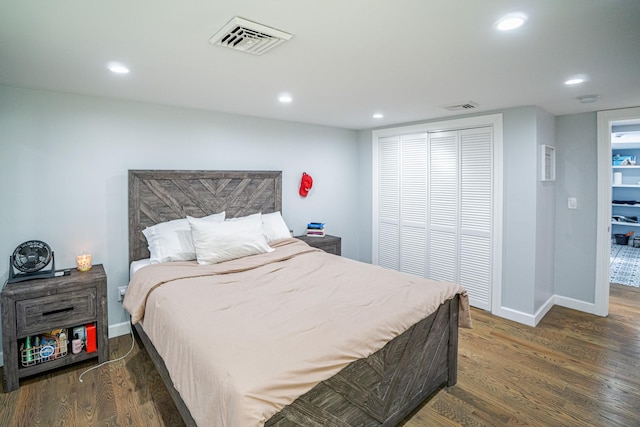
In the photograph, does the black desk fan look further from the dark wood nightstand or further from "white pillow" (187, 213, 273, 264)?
the dark wood nightstand

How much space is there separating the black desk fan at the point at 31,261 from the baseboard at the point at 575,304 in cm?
512

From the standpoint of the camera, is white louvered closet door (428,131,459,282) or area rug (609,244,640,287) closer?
white louvered closet door (428,131,459,282)

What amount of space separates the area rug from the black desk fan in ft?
22.1

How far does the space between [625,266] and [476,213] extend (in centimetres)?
371

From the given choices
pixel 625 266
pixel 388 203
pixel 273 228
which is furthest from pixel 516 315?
pixel 625 266

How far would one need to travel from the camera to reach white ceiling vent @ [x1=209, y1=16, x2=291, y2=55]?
1.62 meters

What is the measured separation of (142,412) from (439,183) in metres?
3.67

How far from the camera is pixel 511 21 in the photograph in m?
1.57

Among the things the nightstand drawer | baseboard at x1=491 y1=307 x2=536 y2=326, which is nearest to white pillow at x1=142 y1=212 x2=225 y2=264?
the nightstand drawer

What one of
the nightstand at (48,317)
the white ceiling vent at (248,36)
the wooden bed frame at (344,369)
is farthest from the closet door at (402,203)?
the nightstand at (48,317)

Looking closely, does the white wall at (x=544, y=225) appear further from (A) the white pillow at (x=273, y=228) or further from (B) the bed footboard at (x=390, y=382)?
(A) the white pillow at (x=273, y=228)

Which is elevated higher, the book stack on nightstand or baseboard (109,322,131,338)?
the book stack on nightstand

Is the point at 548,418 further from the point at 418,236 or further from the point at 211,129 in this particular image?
the point at 211,129

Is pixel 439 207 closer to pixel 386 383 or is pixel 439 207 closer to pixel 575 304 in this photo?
pixel 575 304
